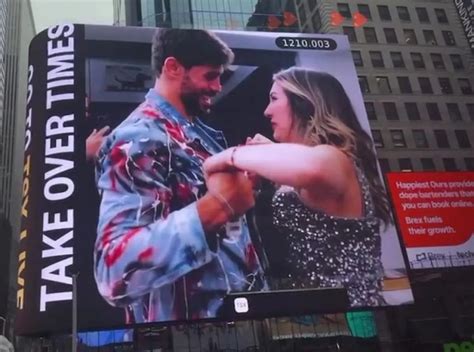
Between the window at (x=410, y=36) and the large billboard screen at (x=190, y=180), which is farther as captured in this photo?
the window at (x=410, y=36)

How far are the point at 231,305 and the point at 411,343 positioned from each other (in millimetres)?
24768

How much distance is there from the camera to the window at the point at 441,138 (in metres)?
62.2

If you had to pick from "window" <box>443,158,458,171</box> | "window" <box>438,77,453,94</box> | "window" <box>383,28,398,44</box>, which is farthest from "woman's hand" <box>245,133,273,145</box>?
"window" <box>438,77,453,94</box>

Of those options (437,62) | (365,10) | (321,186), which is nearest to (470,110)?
(437,62)

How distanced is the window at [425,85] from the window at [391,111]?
472cm

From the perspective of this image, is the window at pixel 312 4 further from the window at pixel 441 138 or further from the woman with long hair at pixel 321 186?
the woman with long hair at pixel 321 186

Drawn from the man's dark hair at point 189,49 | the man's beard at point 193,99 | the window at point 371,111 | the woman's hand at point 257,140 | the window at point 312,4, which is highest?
the window at point 312,4

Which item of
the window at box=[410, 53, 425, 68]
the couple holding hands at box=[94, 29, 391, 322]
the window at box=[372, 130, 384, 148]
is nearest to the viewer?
the couple holding hands at box=[94, 29, 391, 322]

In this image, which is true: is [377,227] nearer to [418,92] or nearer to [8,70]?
[418,92]

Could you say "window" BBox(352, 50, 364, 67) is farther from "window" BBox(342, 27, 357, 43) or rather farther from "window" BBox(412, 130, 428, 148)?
"window" BBox(412, 130, 428, 148)

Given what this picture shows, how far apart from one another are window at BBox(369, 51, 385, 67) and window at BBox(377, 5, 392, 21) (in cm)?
531

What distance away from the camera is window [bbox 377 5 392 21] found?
67938mm

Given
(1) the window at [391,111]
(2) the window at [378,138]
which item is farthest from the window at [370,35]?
(2) the window at [378,138]

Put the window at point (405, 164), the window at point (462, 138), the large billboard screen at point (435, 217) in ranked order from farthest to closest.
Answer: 1. the window at point (462, 138)
2. the window at point (405, 164)
3. the large billboard screen at point (435, 217)
